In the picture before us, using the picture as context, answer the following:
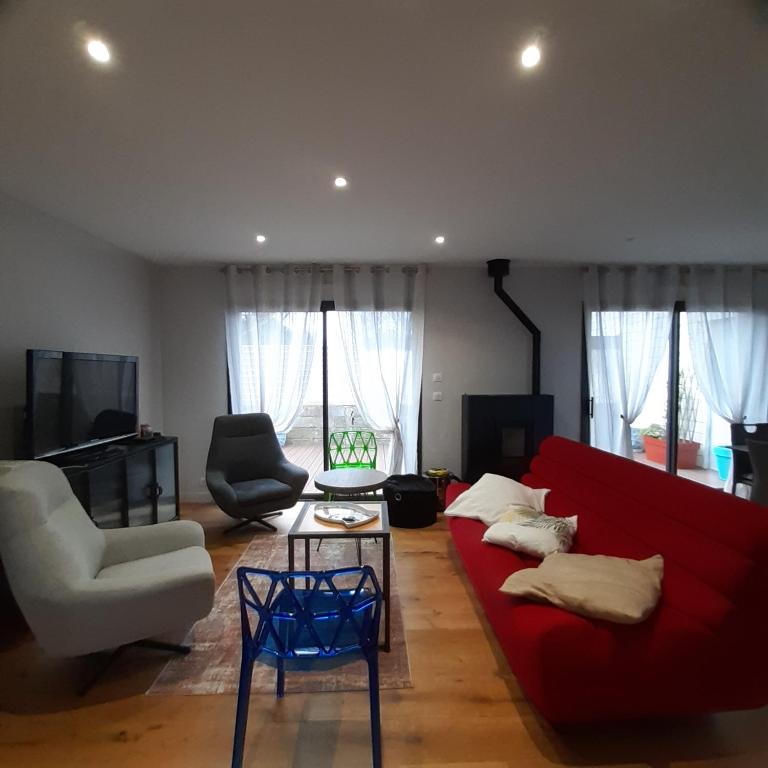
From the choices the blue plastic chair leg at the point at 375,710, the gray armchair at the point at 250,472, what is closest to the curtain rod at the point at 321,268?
the gray armchair at the point at 250,472

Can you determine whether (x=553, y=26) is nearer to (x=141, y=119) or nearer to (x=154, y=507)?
(x=141, y=119)

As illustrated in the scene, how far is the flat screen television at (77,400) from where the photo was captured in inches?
89.7

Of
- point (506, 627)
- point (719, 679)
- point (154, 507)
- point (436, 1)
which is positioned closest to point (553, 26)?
point (436, 1)

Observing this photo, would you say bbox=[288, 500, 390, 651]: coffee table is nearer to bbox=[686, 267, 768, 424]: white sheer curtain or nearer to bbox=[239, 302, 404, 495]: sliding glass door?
bbox=[239, 302, 404, 495]: sliding glass door

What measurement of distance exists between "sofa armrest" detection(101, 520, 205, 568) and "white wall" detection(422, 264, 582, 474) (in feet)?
8.29

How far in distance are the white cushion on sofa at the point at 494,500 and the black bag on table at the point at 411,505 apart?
769 millimetres

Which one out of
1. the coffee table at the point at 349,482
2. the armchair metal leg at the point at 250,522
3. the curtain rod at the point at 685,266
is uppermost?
the curtain rod at the point at 685,266

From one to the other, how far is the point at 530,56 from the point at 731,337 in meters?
4.19

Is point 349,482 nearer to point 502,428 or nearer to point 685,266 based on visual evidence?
point 502,428

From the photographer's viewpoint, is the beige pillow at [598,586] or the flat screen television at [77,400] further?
the flat screen television at [77,400]

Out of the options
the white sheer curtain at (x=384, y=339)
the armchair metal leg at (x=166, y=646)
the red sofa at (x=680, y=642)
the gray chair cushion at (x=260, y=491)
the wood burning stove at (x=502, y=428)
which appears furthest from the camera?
the white sheer curtain at (x=384, y=339)

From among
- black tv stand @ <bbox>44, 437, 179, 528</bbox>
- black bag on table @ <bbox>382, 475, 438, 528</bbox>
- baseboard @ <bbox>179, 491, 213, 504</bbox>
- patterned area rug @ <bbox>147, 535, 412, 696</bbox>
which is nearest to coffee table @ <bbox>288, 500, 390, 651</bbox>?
patterned area rug @ <bbox>147, 535, 412, 696</bbox>

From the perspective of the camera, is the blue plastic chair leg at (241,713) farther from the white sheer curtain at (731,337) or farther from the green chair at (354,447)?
the white sheer curtain at (731,337)

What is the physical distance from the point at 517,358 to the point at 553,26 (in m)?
3.22
